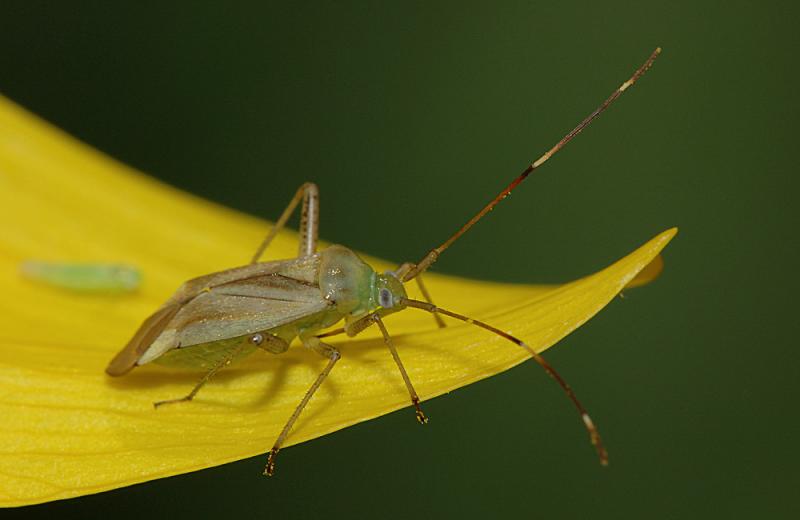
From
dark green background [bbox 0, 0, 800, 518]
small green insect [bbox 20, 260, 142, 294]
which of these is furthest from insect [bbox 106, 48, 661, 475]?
dark green background [bbox 0, 0, 800, 518]

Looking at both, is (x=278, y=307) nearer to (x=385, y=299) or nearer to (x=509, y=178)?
(x=385, y=299)

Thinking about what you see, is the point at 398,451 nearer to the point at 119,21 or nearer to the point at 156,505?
the point at 156,505

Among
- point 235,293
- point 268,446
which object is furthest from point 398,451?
point 268,446

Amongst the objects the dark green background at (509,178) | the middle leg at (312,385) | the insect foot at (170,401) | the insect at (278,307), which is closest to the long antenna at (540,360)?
the insect at (278,307)

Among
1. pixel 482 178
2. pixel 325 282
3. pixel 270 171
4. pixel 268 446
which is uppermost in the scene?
pixel 270 171

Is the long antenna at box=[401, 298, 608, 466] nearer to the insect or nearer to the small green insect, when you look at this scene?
the insect

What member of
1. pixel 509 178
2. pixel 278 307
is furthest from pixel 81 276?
pixel 509 178

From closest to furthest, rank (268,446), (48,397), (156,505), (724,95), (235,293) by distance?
(268,446) → (48,397) → (235,293) → (156,505) → (724,95)
